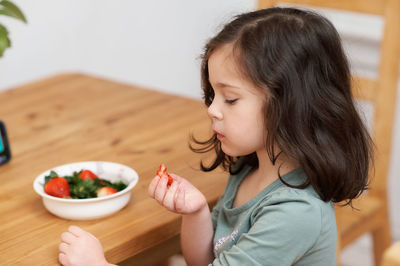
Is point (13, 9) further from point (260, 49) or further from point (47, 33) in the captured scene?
point (47, 33)

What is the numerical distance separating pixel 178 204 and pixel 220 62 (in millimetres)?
259

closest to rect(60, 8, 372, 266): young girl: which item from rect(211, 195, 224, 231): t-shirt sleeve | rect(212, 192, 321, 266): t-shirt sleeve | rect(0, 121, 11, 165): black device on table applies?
rect(212, 192, 321, 266): t-shirt sleeve

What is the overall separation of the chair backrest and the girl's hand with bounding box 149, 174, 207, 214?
33.7 inches

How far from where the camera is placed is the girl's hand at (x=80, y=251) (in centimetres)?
102

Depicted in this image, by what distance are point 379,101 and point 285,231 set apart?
3.31ft

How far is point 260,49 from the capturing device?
3.37ft

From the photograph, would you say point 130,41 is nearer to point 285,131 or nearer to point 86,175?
point 86,175

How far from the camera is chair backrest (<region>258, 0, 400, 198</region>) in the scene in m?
1.83

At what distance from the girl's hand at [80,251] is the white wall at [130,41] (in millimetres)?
1610

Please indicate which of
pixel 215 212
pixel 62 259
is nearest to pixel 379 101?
pixel 215 212

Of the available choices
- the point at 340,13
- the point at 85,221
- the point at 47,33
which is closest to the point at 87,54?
the point at 47,33

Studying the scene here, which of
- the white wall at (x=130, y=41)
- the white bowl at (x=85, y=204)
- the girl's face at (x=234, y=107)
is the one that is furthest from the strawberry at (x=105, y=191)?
the white wall at (x=130, y=41)

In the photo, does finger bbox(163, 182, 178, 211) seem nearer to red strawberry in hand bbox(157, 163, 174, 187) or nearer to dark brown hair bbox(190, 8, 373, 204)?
red strawberry in hand bbox(157, 163, 174, 187)

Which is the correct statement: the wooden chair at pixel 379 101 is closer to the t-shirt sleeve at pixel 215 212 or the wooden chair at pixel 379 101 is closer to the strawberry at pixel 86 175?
the t-shirt sleeve at pixel 215 212
